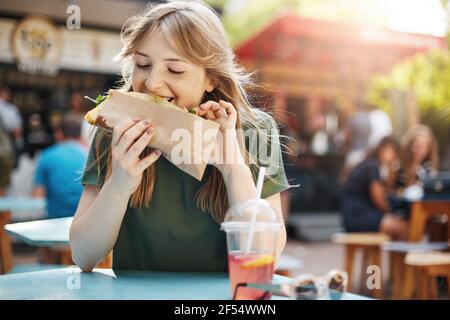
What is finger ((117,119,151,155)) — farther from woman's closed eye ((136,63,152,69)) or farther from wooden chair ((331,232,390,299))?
wooden chair ((331,232,390,299))

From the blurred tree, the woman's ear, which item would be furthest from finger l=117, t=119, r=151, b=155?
the blurred tree

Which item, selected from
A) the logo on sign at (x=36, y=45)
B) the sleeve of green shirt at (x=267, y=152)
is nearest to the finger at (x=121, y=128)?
the sleeve of green shirt at (x=267, y=152)

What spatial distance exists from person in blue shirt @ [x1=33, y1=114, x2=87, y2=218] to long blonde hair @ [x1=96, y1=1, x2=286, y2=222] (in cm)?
236

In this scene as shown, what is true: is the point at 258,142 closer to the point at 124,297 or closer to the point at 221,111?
the point at 221,111

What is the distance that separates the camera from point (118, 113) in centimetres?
148

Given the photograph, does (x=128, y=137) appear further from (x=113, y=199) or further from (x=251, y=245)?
(x=251, y=245)

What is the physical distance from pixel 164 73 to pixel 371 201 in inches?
169

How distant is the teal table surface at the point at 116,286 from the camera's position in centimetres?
124

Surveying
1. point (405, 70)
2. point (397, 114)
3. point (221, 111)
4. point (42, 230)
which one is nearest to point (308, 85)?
point (405, 70)

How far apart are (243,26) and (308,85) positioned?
30.4 feet

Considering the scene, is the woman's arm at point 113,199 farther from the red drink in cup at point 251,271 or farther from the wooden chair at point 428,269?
the wooden chair at point 428,269

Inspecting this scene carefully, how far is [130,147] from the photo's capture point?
1.39 meters

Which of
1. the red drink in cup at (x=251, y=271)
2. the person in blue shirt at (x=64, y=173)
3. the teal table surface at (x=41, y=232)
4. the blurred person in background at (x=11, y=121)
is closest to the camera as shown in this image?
the red drink in cup at (x=251, y=271)

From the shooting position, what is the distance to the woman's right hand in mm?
1380
